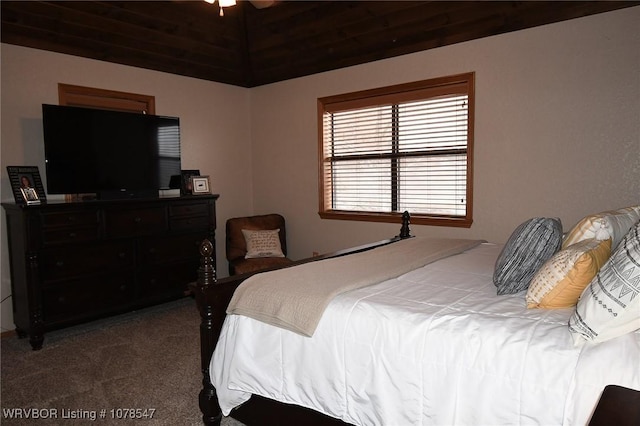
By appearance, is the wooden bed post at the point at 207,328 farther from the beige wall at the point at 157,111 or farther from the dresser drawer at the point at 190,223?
the beige wall at the point at 157,111

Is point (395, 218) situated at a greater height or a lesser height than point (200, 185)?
lesser

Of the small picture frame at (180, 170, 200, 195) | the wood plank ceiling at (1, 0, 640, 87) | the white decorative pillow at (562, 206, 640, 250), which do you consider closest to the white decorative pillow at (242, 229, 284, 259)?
the small picture frame at (180, 170, 200, 195)

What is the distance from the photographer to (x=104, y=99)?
13.5 ft

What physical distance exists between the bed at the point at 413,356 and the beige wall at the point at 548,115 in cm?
137

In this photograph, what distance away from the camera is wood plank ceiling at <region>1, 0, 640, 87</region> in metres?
3.44

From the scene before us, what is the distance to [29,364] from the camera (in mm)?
3023

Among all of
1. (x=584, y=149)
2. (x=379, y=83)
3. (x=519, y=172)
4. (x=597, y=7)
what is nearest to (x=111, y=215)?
(x=379, y=83)

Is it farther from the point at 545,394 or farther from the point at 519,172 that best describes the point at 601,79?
the point at 545,394

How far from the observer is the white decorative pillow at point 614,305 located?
128cm

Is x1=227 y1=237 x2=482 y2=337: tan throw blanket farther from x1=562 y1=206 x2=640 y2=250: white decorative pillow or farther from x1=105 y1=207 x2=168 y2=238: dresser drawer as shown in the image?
x1=105 y1=207 x2=168 y2=238: dresser drawer

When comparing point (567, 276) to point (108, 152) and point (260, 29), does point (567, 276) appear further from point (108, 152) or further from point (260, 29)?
point (260, 29)

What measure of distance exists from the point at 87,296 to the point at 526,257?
10.8 ft

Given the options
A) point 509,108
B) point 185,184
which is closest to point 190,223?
point 185,184

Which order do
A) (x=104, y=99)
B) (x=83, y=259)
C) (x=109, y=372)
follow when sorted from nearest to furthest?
(x=109, y=372), (x=83, y=259), (x=104, y=99)
